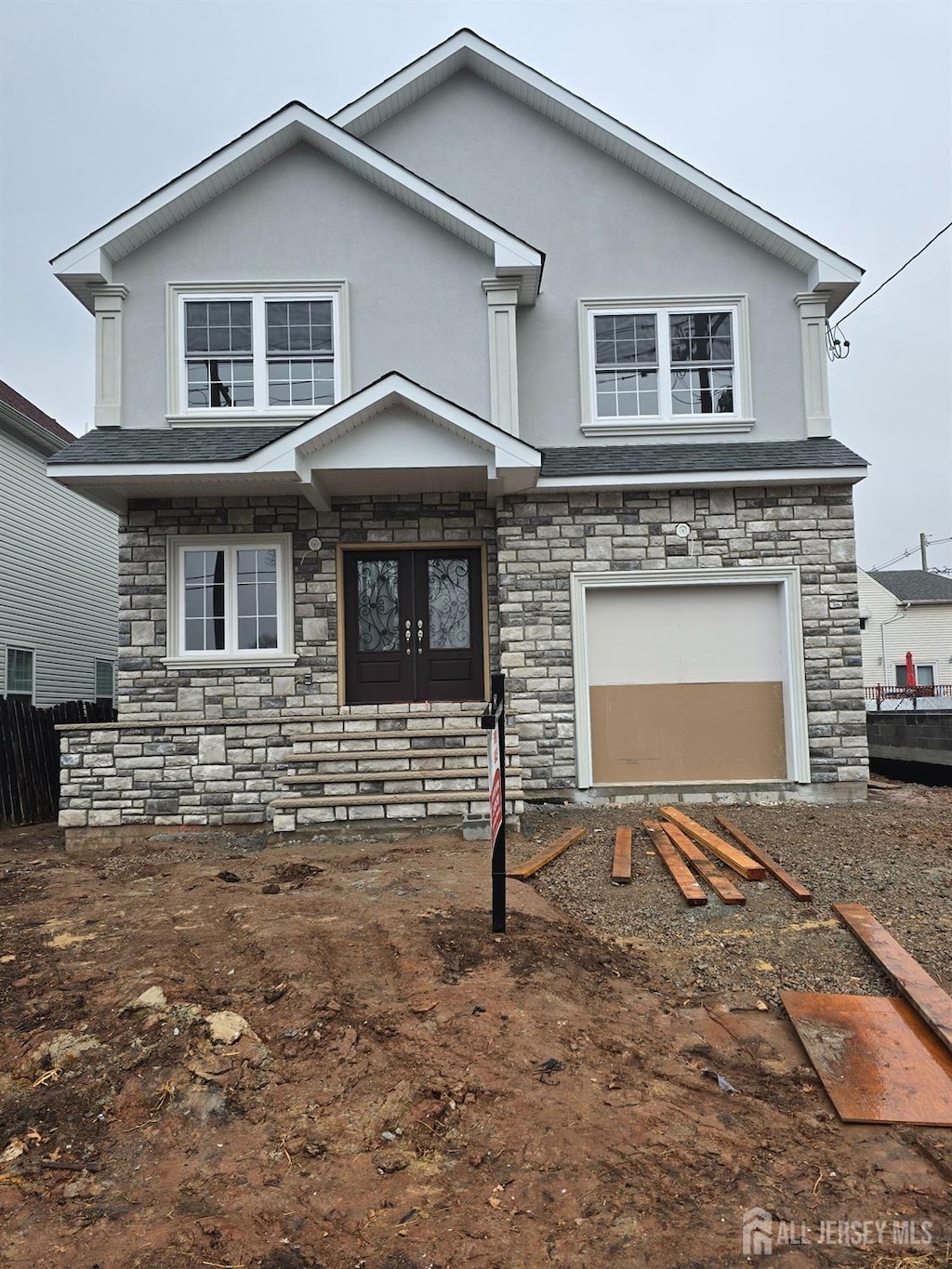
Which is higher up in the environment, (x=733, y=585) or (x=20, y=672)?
(x=733, y=585)

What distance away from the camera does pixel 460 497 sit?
32.3 feet

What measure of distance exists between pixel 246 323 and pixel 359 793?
5875 mm

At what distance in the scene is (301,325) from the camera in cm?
973

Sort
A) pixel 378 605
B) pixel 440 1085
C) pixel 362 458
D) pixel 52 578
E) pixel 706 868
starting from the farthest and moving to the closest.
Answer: pixel 52 578
pixel 378 605
pixel 362 458
pixel 706 868
pixel 440 1085

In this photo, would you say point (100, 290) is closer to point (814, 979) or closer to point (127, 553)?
point (127, 553)

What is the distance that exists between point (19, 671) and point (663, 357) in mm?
12610

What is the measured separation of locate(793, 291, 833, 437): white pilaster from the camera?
9.92 meters

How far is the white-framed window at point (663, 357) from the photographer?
10047 millimetres

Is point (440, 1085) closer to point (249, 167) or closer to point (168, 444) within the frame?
point (168, 444)

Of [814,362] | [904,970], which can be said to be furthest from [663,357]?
[904,970]

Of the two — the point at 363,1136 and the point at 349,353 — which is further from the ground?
the point at 349,353

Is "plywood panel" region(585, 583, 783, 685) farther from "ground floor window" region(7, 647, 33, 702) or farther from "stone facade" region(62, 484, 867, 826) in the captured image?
"ground floor window" region(7, 647, 33, 702)

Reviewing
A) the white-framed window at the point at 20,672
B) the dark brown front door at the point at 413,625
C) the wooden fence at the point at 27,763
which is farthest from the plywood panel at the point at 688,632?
the white-framed window at the point at 20,672

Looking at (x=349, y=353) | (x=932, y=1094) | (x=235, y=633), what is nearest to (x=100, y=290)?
(x=349, y=353)
